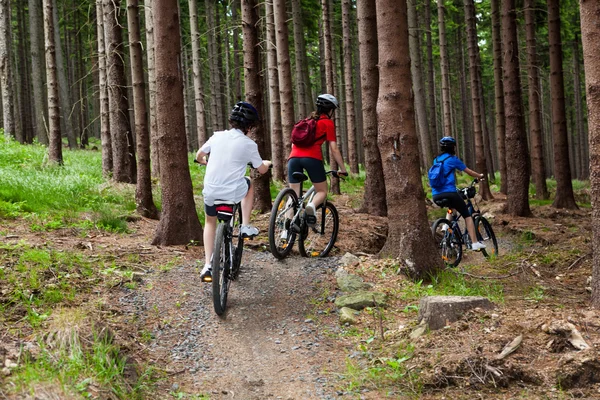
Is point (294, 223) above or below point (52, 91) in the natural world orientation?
below

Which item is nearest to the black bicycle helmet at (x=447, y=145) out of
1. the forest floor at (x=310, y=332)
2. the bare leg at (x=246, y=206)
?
the forest floor at (x=310, y=332)

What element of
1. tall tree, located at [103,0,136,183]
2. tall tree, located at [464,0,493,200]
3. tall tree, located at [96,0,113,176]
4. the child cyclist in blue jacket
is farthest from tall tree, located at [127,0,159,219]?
tall tree, located at [464,0,493,200]

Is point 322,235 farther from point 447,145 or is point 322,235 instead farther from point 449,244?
point 447,145

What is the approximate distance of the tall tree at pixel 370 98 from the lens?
10.3 metres

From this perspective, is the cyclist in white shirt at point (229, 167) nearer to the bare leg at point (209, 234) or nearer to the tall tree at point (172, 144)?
the bare leg at point (209, 234)

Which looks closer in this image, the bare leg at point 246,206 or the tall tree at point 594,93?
the tall tree at point 594,93

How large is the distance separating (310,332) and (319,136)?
3244 mm

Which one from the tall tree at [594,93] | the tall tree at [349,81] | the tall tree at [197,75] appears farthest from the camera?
the tall tree at [349,81]

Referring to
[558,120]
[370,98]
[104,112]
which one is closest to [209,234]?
[370,98]

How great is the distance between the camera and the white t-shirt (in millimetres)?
6086

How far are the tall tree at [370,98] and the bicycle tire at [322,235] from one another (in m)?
2.36

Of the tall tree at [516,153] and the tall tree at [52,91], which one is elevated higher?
the tall tree at [52,91]

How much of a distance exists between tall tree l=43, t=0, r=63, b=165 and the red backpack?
28.9 ft

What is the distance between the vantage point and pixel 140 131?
10734 mm
